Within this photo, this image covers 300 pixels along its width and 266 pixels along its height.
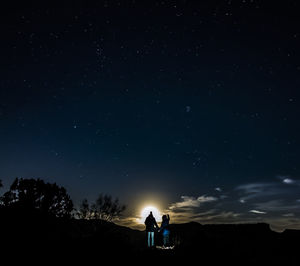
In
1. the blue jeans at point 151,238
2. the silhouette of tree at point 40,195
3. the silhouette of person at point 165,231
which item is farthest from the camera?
the silhouette of tree at point 40,195

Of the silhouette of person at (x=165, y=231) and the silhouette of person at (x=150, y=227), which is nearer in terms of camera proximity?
the silhouette of person at (x=150, y=227)

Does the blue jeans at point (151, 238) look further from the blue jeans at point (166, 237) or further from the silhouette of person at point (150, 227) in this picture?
the blue jeans at point (166, 237)

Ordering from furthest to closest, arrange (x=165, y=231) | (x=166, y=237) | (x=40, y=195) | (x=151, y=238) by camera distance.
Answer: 1. (x=40, y=195)
2. (x=166, y=237)
3. (x=165, y=231)
4. (x=151, y=238)

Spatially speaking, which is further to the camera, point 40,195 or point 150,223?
point 40,195

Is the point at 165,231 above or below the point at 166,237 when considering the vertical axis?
above

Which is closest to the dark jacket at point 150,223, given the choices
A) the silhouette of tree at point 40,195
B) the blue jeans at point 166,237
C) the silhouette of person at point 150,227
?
the silhouette of person at point 150,227

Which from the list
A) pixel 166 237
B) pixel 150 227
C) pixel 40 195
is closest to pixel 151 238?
pixel 150 227

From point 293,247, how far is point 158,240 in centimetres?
926

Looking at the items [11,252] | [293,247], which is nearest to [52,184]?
[11,252]

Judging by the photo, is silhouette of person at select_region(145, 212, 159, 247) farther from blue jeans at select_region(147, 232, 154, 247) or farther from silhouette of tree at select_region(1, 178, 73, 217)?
silhouette of tree at select_region(1, 178, 73, 217)

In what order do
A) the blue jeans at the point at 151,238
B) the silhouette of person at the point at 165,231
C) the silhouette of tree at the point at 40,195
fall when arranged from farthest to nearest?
the silhouette of tree at the point at 40,195
the silhouette of person at the point at 165,231
the blue jeans at the point at 151,238

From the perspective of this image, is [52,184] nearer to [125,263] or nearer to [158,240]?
[158,240]

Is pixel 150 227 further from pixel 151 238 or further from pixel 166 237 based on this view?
pixel 166 237

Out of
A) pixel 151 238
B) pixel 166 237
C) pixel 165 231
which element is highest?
pixel 165 231
